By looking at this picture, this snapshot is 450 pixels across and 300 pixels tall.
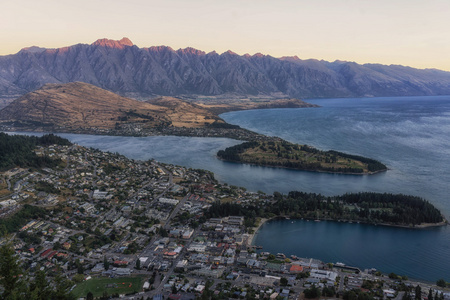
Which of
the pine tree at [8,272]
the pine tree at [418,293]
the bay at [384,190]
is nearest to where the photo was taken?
the pine tree at [8,272]

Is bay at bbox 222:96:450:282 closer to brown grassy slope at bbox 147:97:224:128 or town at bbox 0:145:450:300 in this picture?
town at bbox 0:145:450:300

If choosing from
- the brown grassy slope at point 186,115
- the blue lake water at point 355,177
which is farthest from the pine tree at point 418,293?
the brown grassy slope at point 186,115

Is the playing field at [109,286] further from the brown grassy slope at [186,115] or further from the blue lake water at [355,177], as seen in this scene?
the brown grassy slope at [186,115]

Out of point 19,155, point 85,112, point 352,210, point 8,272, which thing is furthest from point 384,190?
point 85,112

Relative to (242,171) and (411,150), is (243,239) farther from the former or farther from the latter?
(411,150)

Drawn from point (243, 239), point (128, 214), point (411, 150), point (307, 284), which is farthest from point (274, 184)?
point (411, 150)

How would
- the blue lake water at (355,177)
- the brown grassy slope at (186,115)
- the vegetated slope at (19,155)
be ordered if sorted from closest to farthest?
the blue lake water at (355,177) < the vegetated slope at (19,155) < the brown grassy slope at (186,115)

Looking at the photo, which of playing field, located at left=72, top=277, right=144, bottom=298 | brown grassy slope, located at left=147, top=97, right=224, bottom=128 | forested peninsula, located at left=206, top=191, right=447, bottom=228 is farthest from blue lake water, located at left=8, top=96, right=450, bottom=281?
brown grassy slope, located at left=147, top=97, right=224, bottom=128

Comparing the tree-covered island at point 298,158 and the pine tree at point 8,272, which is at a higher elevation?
the pine tree at point 8,272
